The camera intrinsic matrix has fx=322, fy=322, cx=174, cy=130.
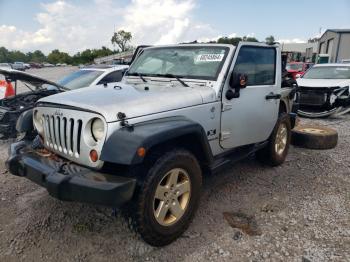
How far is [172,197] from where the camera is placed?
2979 millimetres

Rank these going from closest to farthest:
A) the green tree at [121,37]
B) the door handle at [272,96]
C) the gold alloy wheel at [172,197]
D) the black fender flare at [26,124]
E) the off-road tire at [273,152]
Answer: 1. the gold alloy wheel at [172,197]
2. the black fender flare at [26,124]
3. the door handle at [272,96]
4. the off-road tire at [273,152]
5. the green tree at [121,37]

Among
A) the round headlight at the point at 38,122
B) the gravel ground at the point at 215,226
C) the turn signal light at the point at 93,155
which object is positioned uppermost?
the round headlight at the point at 38,122

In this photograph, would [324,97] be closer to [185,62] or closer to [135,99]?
[185,62]

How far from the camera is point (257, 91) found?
421 cm

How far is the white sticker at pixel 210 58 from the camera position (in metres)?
3.78

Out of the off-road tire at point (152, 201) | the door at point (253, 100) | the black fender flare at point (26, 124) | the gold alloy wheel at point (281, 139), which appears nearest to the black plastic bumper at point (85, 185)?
the off-road tire at point (152, 201)

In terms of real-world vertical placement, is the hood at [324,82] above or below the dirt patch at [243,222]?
above

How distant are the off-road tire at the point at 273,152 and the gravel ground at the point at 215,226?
0.35 metres

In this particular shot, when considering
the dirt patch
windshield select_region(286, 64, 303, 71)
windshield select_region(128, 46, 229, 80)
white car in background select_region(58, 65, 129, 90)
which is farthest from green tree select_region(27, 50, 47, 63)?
the dirt patch

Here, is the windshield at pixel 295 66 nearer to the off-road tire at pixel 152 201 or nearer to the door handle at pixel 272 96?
the door handle at pixel 272 96

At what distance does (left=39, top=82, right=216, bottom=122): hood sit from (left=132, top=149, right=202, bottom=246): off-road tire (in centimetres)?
46

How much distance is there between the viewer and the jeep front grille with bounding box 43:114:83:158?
110 inches

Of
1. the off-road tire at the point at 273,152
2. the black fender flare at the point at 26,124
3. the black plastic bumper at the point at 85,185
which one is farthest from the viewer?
the off-road tire at the point at 273,152

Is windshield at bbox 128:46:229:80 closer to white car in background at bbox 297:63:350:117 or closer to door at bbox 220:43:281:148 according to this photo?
door at bbox 220:43:281:148
